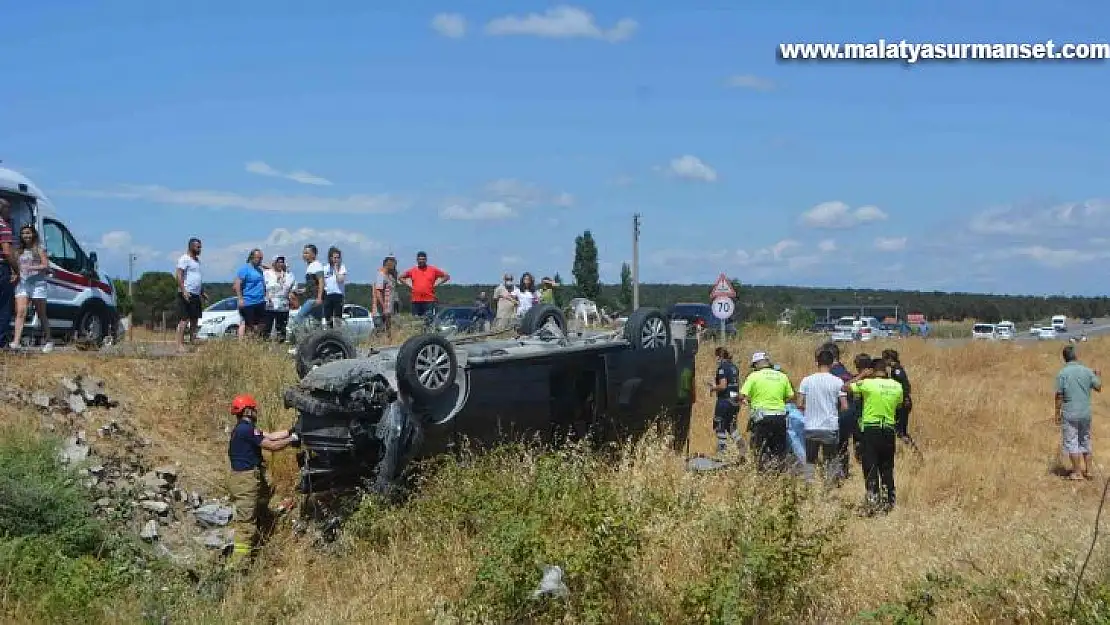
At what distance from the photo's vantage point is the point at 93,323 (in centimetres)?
1595

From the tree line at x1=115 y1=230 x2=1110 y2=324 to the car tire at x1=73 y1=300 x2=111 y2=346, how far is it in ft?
5.04

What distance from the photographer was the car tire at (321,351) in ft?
36.2

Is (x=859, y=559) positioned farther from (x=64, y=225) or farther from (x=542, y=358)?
(x=64, y=225)

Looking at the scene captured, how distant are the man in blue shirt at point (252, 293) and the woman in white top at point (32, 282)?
102 inches

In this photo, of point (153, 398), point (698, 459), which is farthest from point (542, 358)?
point (153, 398)

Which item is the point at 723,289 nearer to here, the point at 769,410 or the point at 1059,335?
the point at 769,410

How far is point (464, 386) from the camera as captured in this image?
1024 cm

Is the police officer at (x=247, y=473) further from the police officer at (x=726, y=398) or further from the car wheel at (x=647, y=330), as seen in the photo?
the police officer at (x=726, y=398)

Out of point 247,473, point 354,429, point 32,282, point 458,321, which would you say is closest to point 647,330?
point 354,429

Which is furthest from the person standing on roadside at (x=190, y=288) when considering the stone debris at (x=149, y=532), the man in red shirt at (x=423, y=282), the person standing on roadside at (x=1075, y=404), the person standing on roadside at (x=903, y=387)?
the person standing on roadside at (x=1075, y=404)

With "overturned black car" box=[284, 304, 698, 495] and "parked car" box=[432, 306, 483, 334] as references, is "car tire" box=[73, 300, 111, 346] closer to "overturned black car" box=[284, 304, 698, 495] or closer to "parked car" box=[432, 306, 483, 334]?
"parked car" box=[432, 306, 483, 334]

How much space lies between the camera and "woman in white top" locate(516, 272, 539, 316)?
61.4ft

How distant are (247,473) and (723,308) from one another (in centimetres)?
1436

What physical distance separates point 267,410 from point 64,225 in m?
5.33
